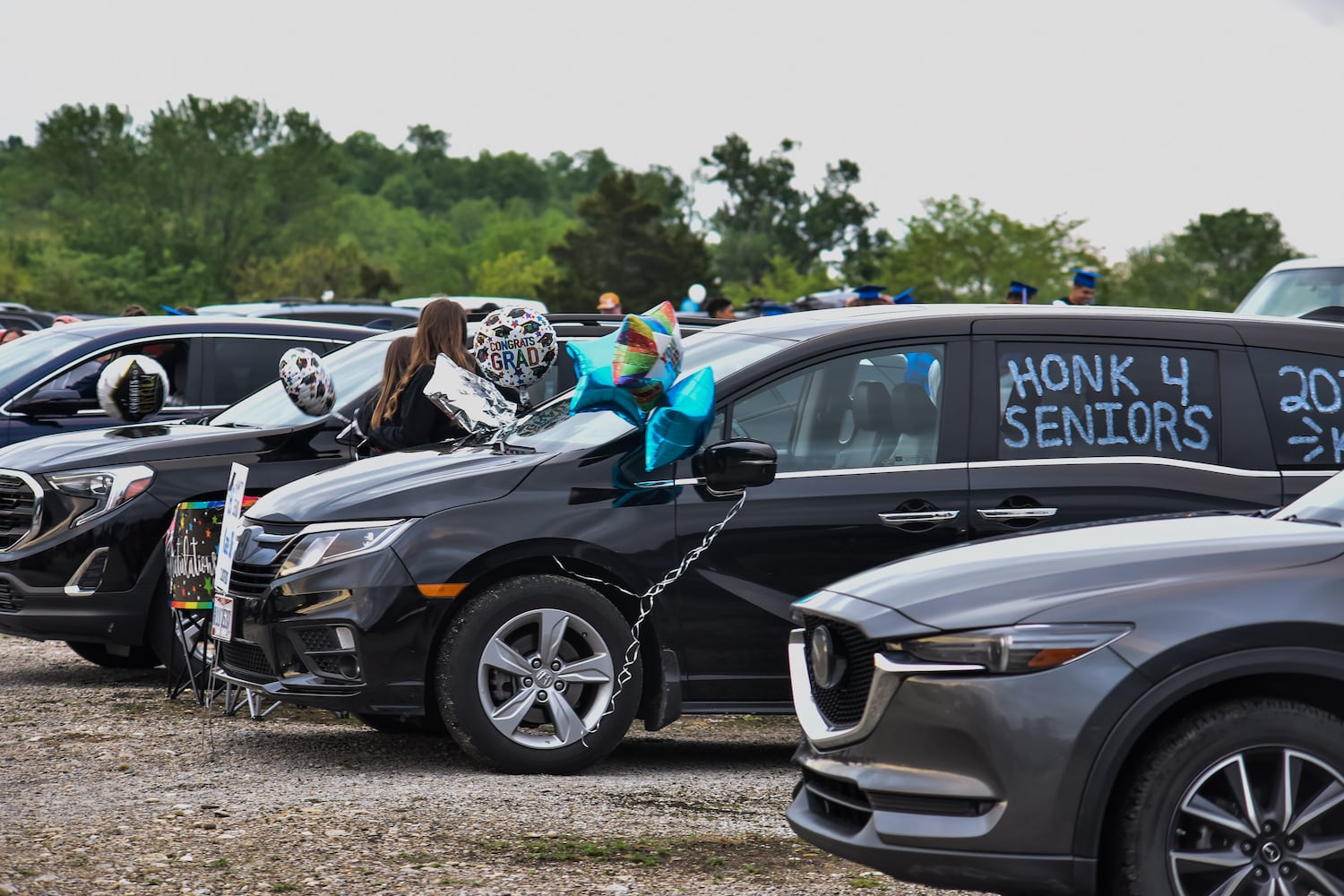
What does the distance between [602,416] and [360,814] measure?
2.02m

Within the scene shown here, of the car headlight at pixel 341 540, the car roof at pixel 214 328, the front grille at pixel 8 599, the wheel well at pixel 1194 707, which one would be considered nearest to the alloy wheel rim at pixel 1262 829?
the wheel well at pixel 1194 707

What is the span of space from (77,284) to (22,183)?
2575 cm

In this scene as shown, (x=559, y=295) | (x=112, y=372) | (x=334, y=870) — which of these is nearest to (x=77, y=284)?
(x=559, y=295)

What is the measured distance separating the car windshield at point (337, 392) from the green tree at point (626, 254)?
82.5m

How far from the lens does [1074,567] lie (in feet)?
13.9

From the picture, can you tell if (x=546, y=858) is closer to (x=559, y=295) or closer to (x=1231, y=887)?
(x=1231, y=887)

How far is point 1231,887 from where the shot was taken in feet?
13.2

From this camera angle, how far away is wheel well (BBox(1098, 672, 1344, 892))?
13.5 ft

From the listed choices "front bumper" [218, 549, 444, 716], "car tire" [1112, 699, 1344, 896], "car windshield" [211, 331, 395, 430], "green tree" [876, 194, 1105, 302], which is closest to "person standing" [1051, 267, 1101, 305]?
"car windshield" [211, 331, 395, 430]

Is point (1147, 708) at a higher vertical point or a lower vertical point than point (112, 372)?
lower

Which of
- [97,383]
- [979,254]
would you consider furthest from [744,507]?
[979,254]

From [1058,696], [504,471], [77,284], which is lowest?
[1058,696]

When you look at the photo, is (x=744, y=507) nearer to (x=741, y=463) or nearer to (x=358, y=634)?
(x=741, y=463)

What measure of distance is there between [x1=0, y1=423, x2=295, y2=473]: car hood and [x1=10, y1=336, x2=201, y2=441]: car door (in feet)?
5.71
